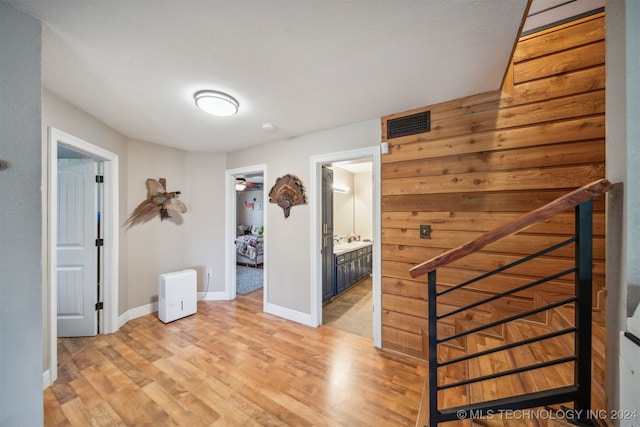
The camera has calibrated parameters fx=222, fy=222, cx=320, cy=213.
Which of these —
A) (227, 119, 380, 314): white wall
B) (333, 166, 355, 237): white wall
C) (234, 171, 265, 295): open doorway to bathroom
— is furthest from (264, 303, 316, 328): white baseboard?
(333, 166, 355, 237): white wall

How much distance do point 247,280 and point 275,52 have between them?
4.39 metres

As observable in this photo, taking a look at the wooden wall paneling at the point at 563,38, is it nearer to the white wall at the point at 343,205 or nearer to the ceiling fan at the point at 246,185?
the white wall at the point at 343,205

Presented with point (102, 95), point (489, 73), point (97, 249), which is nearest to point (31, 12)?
point (102, 95)

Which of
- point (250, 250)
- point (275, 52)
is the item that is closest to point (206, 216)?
point (250, 250)

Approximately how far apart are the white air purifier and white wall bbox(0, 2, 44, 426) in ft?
5.94

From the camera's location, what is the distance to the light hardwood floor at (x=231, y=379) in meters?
1.57

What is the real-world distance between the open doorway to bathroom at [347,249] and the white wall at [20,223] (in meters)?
2.35

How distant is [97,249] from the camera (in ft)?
8.56

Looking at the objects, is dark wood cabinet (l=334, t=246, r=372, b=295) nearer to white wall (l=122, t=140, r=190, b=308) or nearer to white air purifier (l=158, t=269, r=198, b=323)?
white air purifier (l=158, t=269, r=198, b=323)

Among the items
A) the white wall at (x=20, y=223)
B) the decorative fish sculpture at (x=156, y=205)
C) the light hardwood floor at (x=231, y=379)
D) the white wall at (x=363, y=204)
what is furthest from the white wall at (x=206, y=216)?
the white wall at (x=363, y=204)

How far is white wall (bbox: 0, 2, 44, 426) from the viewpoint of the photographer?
107 cm

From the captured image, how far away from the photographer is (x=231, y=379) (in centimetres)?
192

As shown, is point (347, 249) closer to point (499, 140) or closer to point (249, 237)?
point (499, 140)

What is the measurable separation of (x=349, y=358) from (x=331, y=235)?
1.86m
